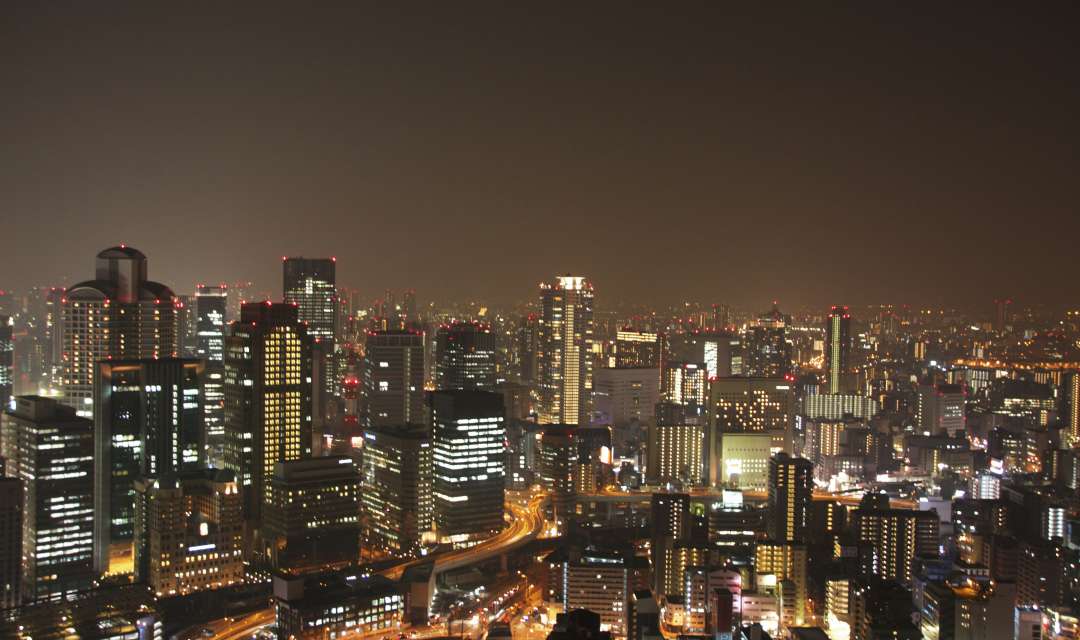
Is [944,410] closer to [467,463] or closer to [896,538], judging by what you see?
[896,538]

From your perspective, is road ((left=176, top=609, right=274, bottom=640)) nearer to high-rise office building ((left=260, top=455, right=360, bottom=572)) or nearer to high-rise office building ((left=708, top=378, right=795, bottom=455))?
high-rise office building ((left=260, top=455, right=360, bottom=572))

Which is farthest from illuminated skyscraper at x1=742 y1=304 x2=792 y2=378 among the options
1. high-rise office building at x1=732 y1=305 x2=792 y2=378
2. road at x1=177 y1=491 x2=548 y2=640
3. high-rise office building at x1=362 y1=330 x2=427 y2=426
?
road at x1=177 y1=491 x2=548 y2=640

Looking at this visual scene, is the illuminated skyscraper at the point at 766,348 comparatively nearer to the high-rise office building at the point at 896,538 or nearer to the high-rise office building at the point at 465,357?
the high-rise office building at the point at 465,357

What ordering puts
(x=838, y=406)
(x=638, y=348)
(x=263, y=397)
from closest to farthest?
→ (x=263, y=397) < (x=838, y=406) < (x=638, y=348)

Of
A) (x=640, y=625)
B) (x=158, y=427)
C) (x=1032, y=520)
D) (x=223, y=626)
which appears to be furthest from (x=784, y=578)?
(x=158, y=427)

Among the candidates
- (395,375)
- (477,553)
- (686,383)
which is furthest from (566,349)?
(477,553)

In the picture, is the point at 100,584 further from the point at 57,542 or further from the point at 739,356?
the point at 739,356
